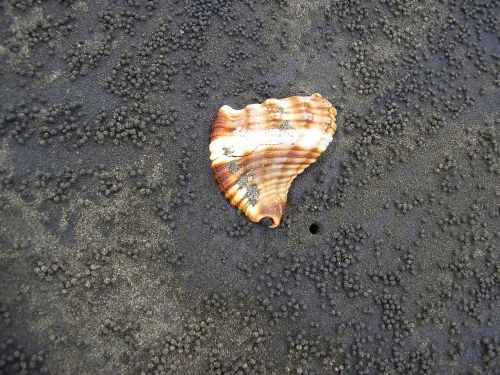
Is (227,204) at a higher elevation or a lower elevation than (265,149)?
lower

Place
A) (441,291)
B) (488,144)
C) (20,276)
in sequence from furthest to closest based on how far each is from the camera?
(488,144), (441,291), (20,276)

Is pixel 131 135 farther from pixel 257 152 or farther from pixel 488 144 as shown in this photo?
pixel 488 144

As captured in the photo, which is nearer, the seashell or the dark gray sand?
the dark gray sand

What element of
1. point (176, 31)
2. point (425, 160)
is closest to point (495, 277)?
point (425, 160)

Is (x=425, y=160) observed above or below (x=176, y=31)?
below
